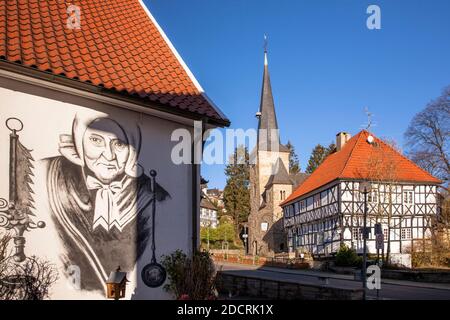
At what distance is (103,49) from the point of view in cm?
912

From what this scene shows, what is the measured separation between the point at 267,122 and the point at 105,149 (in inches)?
2532

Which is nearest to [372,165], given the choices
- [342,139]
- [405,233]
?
[405,233]

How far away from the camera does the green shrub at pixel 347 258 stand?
3456cm

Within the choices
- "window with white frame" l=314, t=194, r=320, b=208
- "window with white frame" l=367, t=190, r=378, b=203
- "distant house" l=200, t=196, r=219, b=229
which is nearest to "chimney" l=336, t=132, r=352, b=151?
"window with white frame" l=314, t=194, r=320, b=208

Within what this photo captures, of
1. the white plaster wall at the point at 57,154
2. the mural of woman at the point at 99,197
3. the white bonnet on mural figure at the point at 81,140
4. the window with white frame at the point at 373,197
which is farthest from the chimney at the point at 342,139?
the white bonnet on mural figure at the point at 81,140

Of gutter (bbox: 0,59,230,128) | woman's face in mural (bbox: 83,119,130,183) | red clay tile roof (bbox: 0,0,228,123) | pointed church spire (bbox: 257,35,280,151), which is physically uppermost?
pointed church spire (bbox: 257,35,280,151)

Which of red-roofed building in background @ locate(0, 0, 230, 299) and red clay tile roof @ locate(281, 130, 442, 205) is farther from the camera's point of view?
red clay tile roof @ locate(281, 130, 442, 205)

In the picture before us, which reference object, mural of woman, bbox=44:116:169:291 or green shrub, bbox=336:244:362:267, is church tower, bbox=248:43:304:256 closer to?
green shrub, bbox=336:244:362:267

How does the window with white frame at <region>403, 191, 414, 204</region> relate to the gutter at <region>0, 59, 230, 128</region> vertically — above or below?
below

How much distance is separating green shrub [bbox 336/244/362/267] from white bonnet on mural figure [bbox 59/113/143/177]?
94.4ft

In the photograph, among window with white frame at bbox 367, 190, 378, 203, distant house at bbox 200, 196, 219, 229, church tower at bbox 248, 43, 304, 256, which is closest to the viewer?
window with white frame at bbox 367, 190, 378, 203

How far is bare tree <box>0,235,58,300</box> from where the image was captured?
22.3 ft

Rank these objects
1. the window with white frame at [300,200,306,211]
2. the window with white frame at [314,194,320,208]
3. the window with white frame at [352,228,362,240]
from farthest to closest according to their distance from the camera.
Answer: the window with white frame at [300,200,306,211] → the window with white frame at [314,194,320,208] → the window with white frame at [352,228,362,240]

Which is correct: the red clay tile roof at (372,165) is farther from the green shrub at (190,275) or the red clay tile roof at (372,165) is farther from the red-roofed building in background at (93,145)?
the green shrub at (190,275)
